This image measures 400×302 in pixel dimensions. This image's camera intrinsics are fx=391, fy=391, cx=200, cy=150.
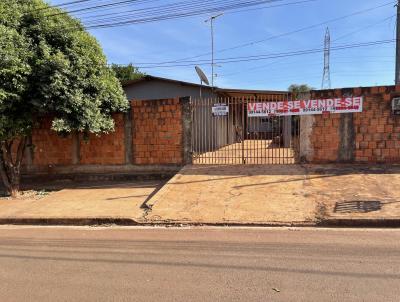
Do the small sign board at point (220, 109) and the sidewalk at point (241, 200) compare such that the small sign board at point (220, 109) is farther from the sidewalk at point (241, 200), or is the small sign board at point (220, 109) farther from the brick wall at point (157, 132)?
the sidewalk at point (241, 200)

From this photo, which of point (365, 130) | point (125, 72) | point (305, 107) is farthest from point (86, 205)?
point (125, 72)

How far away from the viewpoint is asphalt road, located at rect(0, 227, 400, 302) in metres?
4.12

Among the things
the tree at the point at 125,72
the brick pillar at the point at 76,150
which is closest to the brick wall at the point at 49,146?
the brick pillar at the point at 76,150

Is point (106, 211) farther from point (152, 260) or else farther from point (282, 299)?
point (282, 299)

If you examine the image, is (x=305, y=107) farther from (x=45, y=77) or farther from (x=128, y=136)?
(x=45, y=77)

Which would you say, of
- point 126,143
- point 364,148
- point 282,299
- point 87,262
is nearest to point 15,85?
point 126,143

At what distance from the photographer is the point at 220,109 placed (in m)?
11.9

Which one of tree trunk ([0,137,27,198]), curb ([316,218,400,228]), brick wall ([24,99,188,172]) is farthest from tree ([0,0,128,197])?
curb ([316,218,400,228])

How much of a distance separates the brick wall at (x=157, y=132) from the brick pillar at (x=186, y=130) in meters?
0.10

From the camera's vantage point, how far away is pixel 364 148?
10.8 metres

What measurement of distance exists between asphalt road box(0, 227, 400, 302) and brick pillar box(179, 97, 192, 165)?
16.9ft

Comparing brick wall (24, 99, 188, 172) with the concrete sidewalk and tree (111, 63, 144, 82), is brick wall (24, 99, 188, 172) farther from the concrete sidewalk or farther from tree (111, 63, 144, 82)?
tree (111, 63, 144, 82)

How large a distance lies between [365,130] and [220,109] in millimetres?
4162

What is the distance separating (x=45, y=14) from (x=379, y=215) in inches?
393
